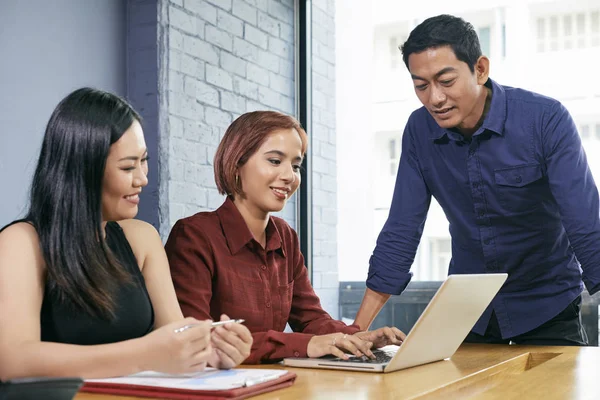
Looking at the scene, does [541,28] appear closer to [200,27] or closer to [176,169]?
[200,27]

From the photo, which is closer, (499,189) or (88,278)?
(88,278)

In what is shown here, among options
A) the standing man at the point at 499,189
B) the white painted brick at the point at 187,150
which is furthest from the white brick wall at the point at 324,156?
the standing man at the point at 499,189

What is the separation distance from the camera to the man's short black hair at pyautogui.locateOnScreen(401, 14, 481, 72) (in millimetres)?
1973

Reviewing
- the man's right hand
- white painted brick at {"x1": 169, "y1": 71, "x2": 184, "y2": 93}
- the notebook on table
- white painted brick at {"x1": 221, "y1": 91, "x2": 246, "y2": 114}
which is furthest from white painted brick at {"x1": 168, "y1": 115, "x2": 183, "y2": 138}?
the notebook on table

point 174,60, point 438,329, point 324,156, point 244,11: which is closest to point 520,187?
point 438,329

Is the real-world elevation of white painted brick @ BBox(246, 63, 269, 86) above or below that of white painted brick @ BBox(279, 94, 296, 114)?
above

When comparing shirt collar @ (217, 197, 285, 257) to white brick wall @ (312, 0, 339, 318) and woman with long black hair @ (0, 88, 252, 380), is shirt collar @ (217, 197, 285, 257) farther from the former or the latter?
white brick wall @ (312, 0, 339, 318)

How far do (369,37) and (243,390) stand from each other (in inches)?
128

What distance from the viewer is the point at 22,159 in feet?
8.21

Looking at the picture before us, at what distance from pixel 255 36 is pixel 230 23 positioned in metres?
0.24

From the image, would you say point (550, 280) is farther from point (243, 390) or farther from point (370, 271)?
point (243, 390)

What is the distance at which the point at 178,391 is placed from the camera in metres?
1.11

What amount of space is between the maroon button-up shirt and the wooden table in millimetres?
269

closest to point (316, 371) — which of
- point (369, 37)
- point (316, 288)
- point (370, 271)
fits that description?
point (370, 271)
